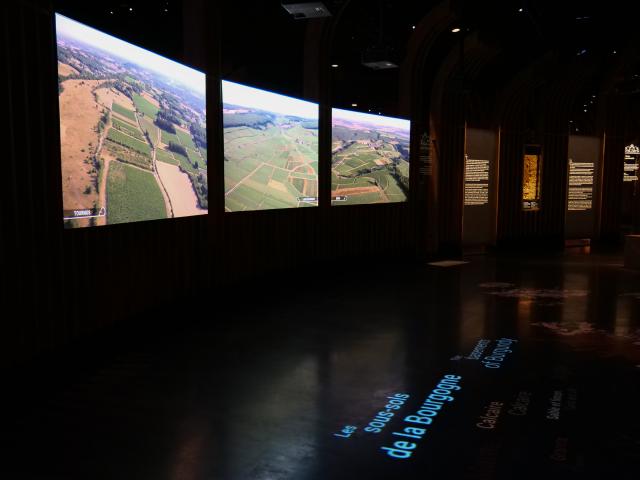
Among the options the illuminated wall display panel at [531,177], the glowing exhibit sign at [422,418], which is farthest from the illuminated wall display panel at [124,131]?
the illuminated wall display panel at [531,177]

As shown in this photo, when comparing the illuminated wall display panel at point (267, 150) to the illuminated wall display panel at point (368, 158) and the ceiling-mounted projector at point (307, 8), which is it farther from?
the ceiling-mounted projector at point (307, 8)

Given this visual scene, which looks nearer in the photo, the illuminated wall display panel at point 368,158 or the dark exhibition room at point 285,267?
the dark exhibition room at point 285,267

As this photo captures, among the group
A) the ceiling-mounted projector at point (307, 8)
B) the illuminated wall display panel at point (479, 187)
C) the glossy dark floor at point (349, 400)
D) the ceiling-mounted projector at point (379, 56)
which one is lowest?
the glossy dark floor at point (349, 400)

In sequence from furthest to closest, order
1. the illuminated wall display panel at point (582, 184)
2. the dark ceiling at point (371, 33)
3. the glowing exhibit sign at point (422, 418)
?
the illuminated wall display panel at point (582, 184) < the dark ceiling at point (371, 33) < the glowing exhibit sign at point (422, 418)

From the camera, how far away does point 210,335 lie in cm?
525

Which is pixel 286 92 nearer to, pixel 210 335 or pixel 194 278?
pixel 194 278

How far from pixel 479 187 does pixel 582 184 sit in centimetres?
350

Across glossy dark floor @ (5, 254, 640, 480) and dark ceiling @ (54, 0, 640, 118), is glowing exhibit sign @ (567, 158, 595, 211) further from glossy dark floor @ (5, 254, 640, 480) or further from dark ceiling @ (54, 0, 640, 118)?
glossy dark floor @ (5, 254, 640, 480)

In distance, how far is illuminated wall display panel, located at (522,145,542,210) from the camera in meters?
12.8

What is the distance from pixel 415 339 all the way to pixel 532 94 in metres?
9.53

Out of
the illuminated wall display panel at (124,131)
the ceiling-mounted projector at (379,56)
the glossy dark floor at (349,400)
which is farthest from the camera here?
the ceiling-mounted projector at (379,56)

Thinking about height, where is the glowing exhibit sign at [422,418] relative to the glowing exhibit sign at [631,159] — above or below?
below

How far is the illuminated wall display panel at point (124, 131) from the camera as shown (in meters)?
4.36

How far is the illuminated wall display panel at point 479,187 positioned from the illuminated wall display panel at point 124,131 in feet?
24.2
